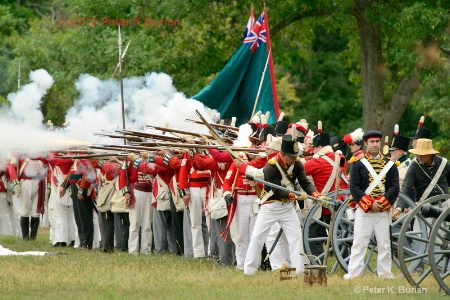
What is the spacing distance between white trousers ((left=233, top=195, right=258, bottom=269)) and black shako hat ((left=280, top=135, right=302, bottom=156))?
1.70m

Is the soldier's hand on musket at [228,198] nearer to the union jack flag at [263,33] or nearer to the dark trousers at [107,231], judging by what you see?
the dark trousers at [107,231]

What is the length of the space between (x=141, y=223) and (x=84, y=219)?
4.71 ft

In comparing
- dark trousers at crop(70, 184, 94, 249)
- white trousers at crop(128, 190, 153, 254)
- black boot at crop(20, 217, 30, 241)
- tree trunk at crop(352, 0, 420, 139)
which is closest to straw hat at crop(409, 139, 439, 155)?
white trousers at crop(128, 190, 153, 254)

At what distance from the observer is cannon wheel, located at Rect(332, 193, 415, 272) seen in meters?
11.9

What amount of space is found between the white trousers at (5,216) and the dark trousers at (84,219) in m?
2.87

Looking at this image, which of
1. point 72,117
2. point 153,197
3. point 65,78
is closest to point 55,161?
point 72,117

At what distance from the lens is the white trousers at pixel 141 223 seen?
1622cm

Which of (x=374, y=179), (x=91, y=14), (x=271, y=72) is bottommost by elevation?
(x=374, y=179)

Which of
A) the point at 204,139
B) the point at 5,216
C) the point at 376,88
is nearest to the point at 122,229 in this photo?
the point at 204,139

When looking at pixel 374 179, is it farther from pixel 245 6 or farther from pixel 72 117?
pixel 245 6

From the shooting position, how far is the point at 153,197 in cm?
1591

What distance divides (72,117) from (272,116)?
10.5 ft

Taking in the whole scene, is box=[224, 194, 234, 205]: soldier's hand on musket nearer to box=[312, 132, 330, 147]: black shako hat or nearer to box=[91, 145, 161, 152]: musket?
box=[312, 132, 330, 147]: black shako hat

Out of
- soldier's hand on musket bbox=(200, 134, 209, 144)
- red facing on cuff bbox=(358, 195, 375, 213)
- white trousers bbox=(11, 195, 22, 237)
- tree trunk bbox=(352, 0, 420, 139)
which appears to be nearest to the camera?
red facing on cuff bbox=(358, 195, 375, 213)
